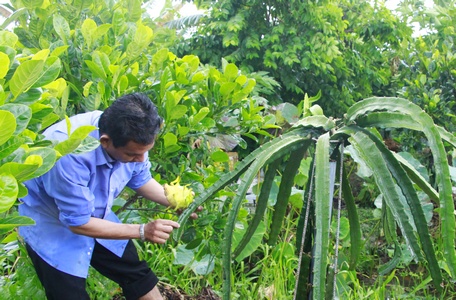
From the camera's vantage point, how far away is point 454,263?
172 centimetres

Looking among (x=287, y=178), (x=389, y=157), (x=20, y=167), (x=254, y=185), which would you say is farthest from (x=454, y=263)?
(x=254, y=185)

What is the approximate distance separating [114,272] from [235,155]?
2284 millimetres

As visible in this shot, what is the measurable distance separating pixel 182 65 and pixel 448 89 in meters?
2.94

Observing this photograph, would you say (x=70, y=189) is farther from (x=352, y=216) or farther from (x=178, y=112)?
(x=352, y=216)

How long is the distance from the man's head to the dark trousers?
0.68 metres

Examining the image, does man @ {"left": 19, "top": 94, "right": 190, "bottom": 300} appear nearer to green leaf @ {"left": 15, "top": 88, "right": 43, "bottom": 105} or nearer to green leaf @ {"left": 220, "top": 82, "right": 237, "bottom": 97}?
green leaf @ {"left": 220, "top": 82, "right": 237, "bottom": 97}

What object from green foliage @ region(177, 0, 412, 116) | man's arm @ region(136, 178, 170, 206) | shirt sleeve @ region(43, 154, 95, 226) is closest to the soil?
man's arm @ region(136, 178, 170, 206)

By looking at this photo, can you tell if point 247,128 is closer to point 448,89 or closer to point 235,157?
point 235,157

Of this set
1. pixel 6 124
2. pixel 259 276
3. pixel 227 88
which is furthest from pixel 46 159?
pixel 259 276

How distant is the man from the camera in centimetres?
221

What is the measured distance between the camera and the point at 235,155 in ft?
16.2

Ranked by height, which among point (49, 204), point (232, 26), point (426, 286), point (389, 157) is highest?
point (232, 26)

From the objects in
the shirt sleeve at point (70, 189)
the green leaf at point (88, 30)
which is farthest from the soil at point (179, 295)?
the green leaf at point (88, 30)

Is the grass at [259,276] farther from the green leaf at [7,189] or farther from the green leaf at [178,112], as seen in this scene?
the green leaf at [7,189]
